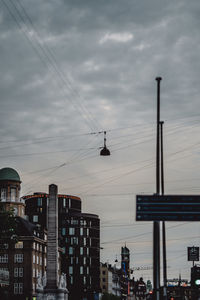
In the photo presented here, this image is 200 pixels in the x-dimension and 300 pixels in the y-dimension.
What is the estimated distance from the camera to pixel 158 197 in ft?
89.7

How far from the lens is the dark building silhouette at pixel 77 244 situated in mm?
186625

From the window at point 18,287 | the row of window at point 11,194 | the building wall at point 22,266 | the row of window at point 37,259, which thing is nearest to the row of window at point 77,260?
the row of window at point 11,194

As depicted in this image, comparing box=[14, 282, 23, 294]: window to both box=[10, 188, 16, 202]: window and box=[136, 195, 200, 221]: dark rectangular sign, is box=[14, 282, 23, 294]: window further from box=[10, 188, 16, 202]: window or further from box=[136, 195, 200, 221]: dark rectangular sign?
box=[136, 195, 200, 221]: dark rectangular sign

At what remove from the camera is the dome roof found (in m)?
146

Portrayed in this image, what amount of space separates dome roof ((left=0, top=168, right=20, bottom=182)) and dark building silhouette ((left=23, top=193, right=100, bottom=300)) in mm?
41879

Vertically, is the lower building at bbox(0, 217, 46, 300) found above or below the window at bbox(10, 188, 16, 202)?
below

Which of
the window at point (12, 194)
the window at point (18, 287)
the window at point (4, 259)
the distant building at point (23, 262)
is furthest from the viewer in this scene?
the window at point (12, 194)

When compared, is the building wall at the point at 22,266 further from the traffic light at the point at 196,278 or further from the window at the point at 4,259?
the traffic light at the point at 196,278

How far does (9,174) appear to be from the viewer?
5768 inches

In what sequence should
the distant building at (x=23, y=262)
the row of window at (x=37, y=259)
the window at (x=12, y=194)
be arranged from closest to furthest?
1. the distant building at (x=23, y=262)
2. the row of window at (x=37, y=259)
3. the window at (x=12, y=194)

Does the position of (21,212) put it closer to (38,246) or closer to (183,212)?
(38,246)

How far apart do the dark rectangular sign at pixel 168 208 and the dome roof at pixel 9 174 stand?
120605 millimetres

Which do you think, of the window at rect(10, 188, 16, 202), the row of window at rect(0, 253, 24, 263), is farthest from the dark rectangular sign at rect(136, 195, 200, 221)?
the window at rect(10, 188, 16, 202)


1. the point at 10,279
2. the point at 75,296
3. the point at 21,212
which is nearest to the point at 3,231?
the point at 10,279
